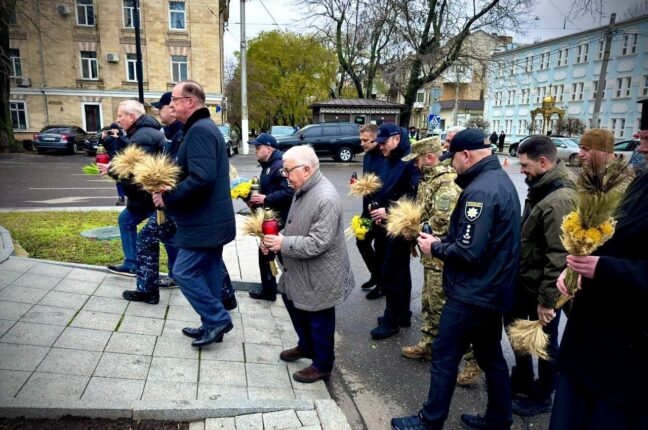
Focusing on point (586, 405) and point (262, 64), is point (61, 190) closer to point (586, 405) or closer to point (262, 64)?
point (586, 405)

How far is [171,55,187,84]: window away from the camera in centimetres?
3353

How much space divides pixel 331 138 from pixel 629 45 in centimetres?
3517

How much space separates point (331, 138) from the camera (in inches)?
889

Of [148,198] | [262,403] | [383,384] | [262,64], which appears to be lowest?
[383,384]

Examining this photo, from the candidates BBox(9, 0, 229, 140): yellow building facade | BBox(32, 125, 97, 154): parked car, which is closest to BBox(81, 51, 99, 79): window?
BBox(9, 0, 229, 140): yellow building facade

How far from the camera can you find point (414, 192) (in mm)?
4688

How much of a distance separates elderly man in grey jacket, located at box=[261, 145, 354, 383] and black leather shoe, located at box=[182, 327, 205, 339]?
104 centimetres

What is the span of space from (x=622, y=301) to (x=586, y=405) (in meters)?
0.57

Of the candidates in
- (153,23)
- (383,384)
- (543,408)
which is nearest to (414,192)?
(383,384)

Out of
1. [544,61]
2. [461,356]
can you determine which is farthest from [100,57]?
[544,61]

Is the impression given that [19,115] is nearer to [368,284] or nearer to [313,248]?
[368,284]

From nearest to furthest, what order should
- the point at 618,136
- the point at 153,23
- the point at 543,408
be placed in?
1. the point at 543,408
2. the point at 153,23
3. the point at 618,136

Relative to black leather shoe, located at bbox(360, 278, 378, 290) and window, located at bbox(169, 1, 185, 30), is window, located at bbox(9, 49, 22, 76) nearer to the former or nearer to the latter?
window, located at bbox(169, 1, 185, 30)

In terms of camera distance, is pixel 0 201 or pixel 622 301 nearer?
pixel 622 301
